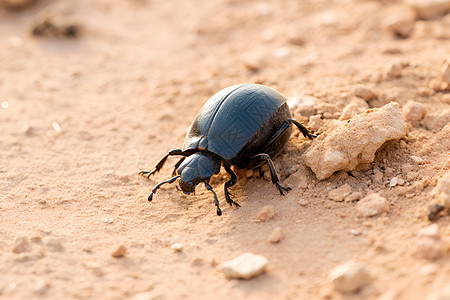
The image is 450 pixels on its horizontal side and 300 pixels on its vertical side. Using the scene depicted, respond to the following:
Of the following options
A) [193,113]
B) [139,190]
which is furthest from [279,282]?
[193,113]

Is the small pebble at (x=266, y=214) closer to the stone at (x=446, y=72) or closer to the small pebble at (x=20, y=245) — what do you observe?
the small pebble at (x=20, y=245)

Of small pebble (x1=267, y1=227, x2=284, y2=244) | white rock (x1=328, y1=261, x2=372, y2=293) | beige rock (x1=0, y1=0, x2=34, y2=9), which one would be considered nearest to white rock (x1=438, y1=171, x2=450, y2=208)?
white rock (x1=328, y1=261, x2=372, y2=293)

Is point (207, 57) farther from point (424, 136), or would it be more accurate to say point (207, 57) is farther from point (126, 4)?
point (424, 136)

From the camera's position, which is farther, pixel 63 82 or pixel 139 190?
pixel 63 82

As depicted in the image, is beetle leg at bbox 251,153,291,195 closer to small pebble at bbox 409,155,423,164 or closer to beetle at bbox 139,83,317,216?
beetle at bbox 139,83,317,216

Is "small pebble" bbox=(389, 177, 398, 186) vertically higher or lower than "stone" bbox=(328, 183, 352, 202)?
higher

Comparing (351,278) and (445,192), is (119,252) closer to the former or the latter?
Result: (351,278)

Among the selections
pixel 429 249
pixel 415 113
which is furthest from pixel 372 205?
pixel 415 113

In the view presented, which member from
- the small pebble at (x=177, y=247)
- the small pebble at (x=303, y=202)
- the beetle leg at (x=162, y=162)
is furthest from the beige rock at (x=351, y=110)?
the small pebble at (x=177, y=247)
